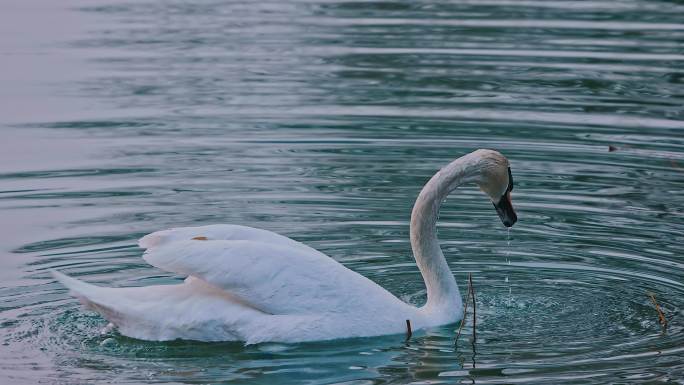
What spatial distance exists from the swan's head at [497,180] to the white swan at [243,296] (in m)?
0.99

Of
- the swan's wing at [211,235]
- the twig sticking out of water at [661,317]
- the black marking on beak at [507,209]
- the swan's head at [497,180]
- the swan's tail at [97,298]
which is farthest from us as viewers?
the black marking on beak at [507,209]

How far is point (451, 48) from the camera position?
59.2 ft

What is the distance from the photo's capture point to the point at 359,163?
12.8 m

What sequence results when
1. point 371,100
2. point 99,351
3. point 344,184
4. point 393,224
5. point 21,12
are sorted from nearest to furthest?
point 99,351
point 393,224
point 344,184
point 371,100
point 21,12

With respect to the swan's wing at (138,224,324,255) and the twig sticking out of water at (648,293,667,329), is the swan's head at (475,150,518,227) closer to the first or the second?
the twig sticking out of water at (648,293,667,329)

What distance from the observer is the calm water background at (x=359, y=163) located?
8.09 meters

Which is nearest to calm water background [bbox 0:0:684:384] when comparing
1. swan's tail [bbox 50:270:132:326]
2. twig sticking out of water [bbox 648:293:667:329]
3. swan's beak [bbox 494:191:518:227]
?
twig sticking out of water [bbox 648:293:667:329]

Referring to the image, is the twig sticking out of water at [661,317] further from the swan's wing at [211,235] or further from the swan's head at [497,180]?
the swan's wing at [211,235]

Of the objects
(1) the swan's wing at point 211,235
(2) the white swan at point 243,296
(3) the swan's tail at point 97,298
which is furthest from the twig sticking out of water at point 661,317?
(3) the swan's tail at point 97,298

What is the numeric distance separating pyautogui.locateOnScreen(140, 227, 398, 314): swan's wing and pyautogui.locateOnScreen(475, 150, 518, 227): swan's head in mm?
1086

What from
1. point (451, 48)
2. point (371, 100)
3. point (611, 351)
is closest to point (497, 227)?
point (611, 351)

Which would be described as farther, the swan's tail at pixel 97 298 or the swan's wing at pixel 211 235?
the swan's wing at pixel 211 235

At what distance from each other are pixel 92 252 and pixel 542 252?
3.15 metres

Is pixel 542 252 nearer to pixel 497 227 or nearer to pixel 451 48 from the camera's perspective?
pixel 497 227
